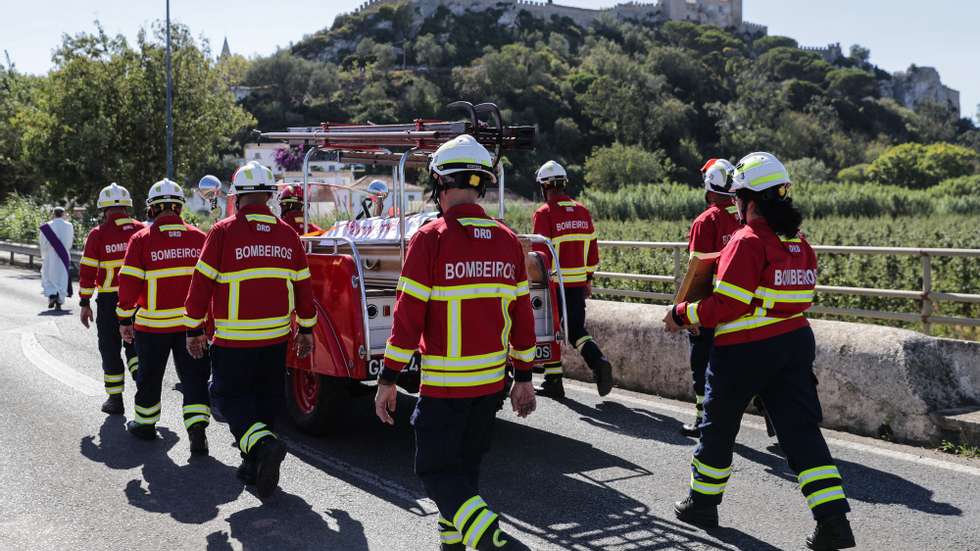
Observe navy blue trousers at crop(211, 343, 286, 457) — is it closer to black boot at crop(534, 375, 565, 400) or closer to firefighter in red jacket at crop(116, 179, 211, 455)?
firefighter in red jacket at crop(116, 179, 211, 455)

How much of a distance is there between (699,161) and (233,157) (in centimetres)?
5247

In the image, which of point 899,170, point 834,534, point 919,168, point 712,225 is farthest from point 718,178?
point 919,168

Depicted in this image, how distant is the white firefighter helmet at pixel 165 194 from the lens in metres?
7.20

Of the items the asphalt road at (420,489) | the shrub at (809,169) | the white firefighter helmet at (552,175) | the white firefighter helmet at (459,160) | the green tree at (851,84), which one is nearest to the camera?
the white firefighter helmet at (459,160)

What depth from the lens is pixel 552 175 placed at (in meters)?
8.72

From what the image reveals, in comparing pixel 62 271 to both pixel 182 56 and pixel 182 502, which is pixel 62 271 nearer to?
pixel 182 502

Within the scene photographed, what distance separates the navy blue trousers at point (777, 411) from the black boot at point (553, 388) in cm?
340

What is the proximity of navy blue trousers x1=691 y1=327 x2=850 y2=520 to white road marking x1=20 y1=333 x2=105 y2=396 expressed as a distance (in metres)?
6.31

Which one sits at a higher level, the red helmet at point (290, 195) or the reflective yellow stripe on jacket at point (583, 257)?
the red helmet at point (290, 195)

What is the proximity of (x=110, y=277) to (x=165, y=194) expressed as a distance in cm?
144

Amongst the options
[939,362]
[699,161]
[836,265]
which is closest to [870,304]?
[836,265]

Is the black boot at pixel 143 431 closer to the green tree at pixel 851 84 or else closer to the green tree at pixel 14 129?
the green tree at pixel 14 129

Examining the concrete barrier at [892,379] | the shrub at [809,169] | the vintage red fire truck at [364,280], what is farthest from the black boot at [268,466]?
the shrub at [809,169]

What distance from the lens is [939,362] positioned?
688 cm
